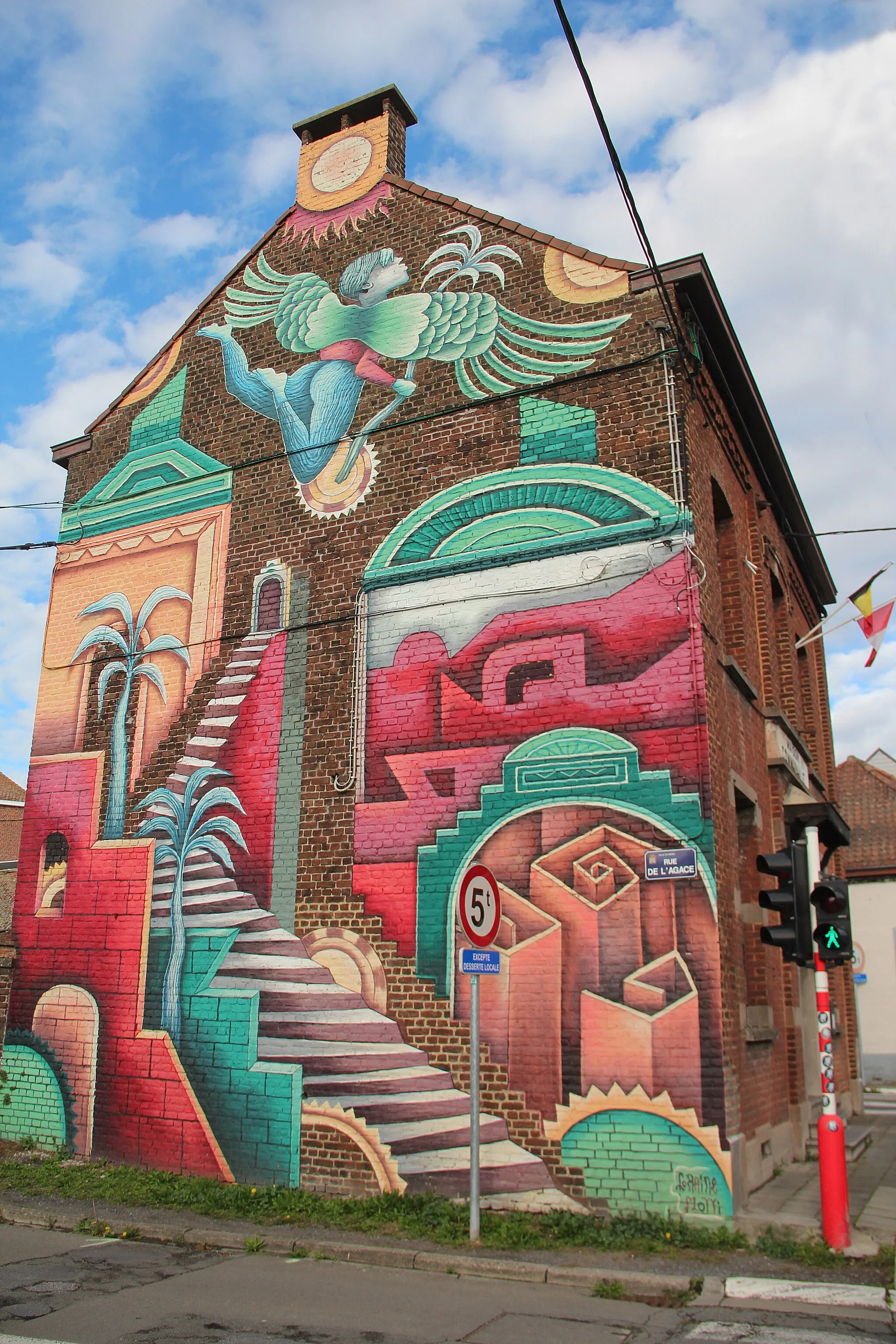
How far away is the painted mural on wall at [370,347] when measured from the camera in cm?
1029

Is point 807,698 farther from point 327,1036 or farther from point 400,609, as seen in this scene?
point 327,1036

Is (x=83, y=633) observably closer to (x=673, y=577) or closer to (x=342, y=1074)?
(x=342, y=1074)

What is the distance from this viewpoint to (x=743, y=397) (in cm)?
1161

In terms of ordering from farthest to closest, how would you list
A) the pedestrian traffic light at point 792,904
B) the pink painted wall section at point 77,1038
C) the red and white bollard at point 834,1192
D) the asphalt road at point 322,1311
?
the pink painted wall section at point 77,1038, the pedestrian traffic light at point 792,904, the red and white bollard at point 834,1192, the asphalt road at point 322,1311

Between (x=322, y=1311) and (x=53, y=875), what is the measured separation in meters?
6.80

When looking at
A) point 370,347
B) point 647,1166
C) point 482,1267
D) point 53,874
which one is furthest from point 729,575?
point 53,874

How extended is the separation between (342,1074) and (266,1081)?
2.70 ft

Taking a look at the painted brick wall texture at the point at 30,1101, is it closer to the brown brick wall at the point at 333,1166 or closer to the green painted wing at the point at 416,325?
the brown brick wall at the point at 333,1166

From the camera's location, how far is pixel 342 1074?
9.22 m

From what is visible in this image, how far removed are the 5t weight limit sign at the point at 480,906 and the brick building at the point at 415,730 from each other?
110cm

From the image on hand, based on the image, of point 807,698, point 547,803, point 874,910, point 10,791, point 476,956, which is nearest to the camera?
point 476,956

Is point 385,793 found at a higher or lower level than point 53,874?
higher
